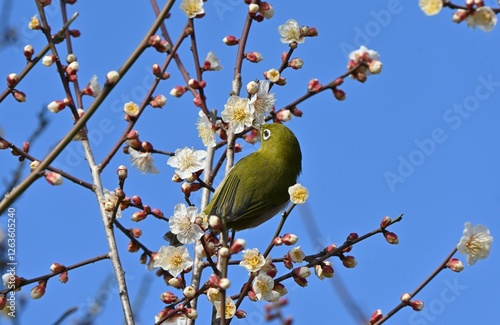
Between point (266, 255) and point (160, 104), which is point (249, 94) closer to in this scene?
point (160, 104)

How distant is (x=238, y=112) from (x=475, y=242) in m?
1.45

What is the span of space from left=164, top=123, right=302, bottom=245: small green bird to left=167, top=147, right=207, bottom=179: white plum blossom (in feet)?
1.70

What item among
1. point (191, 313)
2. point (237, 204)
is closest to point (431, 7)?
point (191, 313)

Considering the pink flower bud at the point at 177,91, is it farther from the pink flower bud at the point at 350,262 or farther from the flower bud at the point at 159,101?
the pink flower bud at the point at 350,262

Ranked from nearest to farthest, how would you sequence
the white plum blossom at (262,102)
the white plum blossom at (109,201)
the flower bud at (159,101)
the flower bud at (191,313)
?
the flower bud at (191,313) < the white plum blossom at (109,201) < the flower bud at (159,101) < the white plum blossom at (262,102)

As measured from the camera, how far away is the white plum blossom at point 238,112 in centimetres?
402

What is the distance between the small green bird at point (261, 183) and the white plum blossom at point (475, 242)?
1528 mm

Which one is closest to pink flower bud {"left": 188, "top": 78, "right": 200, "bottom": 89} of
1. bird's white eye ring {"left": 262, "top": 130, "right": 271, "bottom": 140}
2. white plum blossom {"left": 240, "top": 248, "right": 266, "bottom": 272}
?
bird's white eye ring {"left": 262, "top": 130, "right": 271, "bottom": 140}

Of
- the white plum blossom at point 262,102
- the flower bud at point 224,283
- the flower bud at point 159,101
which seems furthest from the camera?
the white plum blossom at point 262,102

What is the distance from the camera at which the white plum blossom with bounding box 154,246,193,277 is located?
3711 mm

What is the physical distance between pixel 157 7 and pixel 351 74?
3.98 feet

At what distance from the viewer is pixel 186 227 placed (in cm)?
361

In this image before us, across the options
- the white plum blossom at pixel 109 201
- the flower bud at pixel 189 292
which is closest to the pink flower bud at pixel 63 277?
the white plum blossom at pixel 109 201

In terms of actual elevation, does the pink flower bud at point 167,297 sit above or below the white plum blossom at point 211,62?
below
